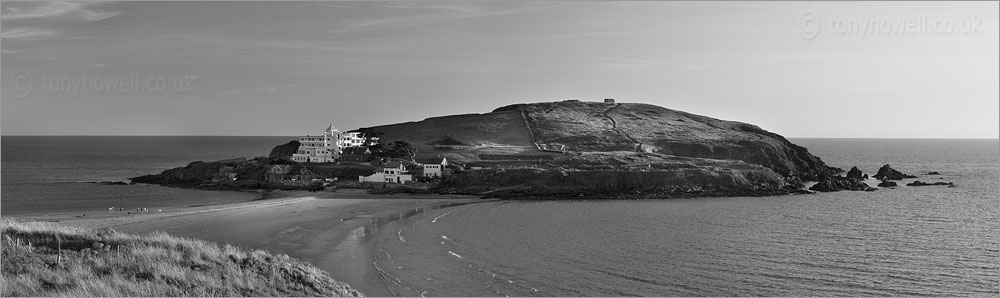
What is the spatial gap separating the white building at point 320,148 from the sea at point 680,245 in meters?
22.2

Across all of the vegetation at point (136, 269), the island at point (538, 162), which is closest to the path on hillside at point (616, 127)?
the island at point (538, 162)

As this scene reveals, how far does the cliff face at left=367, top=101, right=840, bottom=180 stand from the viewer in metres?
107

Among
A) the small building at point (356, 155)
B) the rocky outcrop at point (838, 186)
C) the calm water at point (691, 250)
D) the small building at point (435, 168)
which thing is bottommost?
the calm water at point (691, 250)

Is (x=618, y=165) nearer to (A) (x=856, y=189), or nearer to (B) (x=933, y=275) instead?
(A) (x=856, y=189)

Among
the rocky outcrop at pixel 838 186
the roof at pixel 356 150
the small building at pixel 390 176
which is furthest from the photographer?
the roof at pixel 356 150

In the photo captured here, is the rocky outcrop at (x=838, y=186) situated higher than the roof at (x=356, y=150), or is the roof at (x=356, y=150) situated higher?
the roof at (x=356, y=150)

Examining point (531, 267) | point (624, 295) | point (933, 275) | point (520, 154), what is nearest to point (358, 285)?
point (531, 267)

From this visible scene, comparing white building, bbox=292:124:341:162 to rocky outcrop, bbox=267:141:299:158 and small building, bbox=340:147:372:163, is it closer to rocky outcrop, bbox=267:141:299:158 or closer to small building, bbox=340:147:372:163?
small building, bbox=340:147:372:163

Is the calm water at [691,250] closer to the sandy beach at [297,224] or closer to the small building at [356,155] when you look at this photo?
the sandy beach at [297,224]

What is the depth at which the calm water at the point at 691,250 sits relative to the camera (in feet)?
104

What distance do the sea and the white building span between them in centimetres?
2221

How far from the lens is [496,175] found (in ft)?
271

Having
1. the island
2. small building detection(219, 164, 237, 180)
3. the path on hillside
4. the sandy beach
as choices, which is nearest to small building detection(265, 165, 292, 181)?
the island

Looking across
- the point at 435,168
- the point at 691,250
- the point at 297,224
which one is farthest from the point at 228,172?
the point at 691,250
